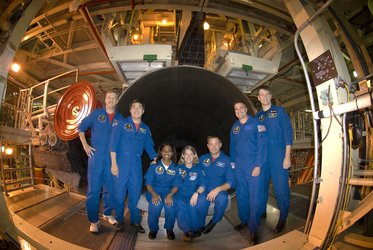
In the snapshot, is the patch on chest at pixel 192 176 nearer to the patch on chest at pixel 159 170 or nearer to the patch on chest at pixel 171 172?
the patch on chest at pixel 171 172

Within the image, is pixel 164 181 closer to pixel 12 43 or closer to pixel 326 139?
pixel 326 139

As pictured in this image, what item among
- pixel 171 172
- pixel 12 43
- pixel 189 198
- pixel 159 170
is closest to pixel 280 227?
pixel 189 198

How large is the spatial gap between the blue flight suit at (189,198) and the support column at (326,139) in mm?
1133

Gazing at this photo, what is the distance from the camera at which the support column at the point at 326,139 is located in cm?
161

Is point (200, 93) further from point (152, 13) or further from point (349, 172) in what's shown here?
point (152, 13)

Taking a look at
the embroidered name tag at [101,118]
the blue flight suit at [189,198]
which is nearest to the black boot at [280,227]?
the blue flight suit at [189,198]

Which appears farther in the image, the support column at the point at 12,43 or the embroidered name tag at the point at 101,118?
the embroidered name tag at the point at 101,118

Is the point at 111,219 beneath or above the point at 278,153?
beneath

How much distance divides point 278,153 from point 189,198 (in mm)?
1186

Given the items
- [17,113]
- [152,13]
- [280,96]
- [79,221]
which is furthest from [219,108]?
[152,13]

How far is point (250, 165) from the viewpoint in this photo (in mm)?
2373

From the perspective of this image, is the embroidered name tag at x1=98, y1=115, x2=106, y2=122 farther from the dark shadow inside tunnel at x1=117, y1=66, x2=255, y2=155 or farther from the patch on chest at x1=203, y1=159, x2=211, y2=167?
the patch on chest at x1=203, y1=159, x2=211, y2=167

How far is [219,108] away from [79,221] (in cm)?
233

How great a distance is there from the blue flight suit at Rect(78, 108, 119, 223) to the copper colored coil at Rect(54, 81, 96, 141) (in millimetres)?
850
